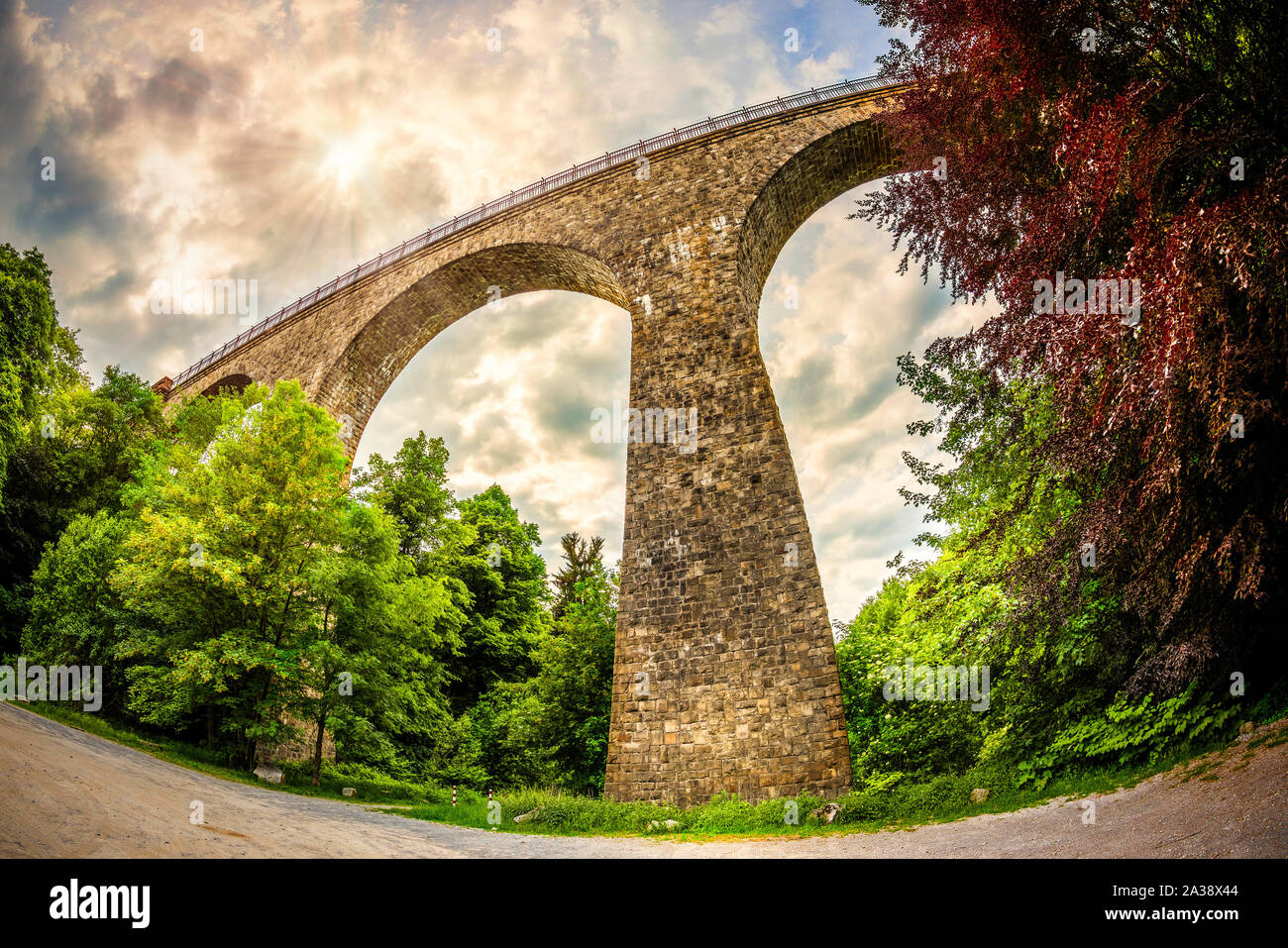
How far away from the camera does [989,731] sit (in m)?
7.95

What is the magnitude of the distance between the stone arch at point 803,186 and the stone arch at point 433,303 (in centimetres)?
320

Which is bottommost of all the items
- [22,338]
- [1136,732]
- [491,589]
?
[491,589]

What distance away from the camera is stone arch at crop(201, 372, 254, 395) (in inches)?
802

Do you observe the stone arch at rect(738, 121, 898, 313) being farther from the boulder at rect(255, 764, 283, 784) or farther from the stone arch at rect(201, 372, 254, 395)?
the stone arch at rect(201, 372, 254, 395)

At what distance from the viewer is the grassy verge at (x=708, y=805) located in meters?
6.30

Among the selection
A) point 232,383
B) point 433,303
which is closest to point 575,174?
point 433,303

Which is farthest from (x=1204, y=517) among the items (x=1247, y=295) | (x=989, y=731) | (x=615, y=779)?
(x=615, y=779)

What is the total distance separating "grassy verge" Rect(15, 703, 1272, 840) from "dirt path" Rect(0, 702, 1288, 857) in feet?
1.49

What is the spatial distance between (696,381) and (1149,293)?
27.6 feet

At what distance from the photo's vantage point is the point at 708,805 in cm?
902

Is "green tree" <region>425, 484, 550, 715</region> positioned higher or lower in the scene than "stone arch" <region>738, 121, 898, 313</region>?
lower

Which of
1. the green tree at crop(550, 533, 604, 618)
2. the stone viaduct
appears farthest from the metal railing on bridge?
the green tree at crop(550, 533, 604, 618)

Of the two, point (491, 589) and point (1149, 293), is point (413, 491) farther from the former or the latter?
point (1149, 293)

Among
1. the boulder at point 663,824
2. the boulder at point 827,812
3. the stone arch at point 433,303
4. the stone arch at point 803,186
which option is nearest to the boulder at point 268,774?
the boulder at point 663,824
